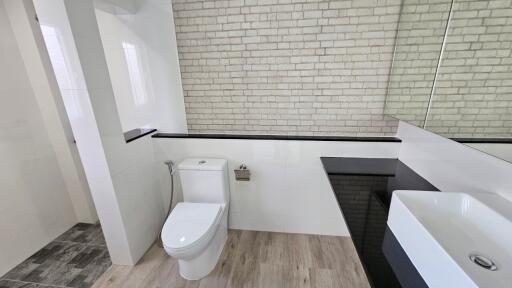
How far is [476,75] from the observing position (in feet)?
3.62

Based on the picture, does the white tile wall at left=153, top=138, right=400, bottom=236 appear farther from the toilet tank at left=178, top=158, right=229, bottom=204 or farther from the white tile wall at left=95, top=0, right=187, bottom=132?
the white tile wall at left=95, top=0, right=187, bottom=132

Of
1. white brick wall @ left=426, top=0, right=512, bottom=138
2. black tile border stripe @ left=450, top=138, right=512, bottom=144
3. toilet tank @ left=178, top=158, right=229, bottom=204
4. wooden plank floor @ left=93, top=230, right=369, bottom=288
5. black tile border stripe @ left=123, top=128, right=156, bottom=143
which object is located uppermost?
white brick wall @ left=426, top=0, right=512, bottom=138

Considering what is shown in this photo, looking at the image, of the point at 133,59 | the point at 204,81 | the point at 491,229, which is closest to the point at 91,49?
the point at 133,59

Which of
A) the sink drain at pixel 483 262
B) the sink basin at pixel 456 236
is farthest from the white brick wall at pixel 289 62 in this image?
the sink drain at pixel 483 262

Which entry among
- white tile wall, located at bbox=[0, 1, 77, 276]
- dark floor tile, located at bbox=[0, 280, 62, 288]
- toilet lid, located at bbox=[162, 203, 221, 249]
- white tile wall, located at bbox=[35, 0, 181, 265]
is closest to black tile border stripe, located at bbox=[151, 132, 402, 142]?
white tile wall, located at bbox=[35, 0, 181, 265]

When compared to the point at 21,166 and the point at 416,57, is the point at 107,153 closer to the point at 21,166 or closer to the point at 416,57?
the point at 21,166

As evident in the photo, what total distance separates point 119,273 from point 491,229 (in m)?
2.36

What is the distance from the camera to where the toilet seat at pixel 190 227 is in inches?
57.7

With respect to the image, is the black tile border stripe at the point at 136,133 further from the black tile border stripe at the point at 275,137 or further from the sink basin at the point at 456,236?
the sink basin at the point at 456,236

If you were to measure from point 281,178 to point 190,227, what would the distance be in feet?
2.94

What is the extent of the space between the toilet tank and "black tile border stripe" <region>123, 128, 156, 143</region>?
445 millimetres

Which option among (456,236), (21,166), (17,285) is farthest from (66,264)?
(456,236)

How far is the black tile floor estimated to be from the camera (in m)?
1.67

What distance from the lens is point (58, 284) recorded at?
165 cm
